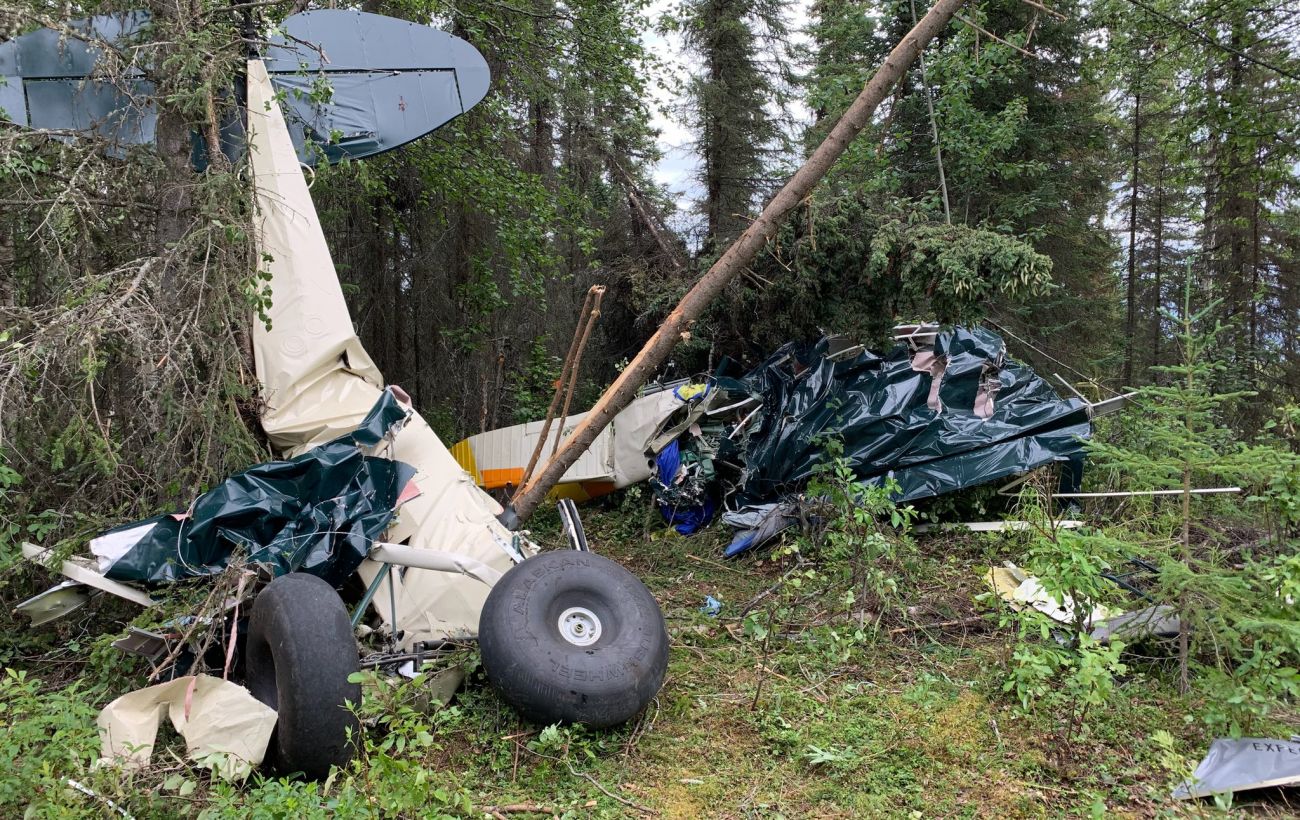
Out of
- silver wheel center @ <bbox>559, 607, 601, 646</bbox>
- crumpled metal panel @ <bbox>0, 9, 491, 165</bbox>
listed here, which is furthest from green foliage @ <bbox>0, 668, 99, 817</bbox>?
crumpled metal panel @ <bbox>0, 9, 491, 165</bbox>

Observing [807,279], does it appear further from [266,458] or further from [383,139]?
[266,458]

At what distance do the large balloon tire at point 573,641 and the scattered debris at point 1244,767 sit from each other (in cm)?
241

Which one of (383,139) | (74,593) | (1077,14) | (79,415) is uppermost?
(1077,14)

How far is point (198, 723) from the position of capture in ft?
11.1

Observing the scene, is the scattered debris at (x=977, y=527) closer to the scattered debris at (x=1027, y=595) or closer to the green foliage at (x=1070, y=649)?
the scattered debris at (x=1027, y=595)

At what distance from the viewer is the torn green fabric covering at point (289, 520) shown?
4.13 meters

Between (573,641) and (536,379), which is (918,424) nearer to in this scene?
(573,641)

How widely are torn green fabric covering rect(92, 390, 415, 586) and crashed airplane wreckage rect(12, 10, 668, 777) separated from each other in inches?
0.5

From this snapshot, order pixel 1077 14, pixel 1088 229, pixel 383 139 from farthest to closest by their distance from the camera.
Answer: pixel 1088 229
pixel 1077 14
pixel 383 139

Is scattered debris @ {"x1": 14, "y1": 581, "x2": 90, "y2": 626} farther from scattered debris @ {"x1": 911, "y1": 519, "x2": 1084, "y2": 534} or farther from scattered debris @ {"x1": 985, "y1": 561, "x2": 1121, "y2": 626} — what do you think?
scattered debris @ {"x1": 911, "y1": 519, "x2": 1084, "y2": 534}

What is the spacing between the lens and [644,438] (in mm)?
8086

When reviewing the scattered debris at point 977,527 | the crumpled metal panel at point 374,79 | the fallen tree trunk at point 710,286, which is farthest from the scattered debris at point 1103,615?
the crumpled metal panel at point 374,79

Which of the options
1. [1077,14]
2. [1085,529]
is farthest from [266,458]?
[1077,14]

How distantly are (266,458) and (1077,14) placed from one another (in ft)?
41.2
